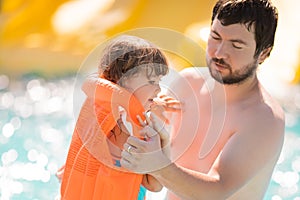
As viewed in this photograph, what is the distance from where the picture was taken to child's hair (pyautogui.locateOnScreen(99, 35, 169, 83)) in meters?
2.15

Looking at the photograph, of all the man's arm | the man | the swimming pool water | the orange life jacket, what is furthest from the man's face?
the swimming pool water

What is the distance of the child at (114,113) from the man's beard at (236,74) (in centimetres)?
54

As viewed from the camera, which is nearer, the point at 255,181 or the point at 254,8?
the point at 254,8

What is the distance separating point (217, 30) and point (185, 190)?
64 centimetres

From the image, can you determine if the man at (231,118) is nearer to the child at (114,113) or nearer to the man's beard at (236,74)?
the man's beard at (236,74)

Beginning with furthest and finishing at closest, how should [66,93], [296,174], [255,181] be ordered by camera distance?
[66,93] < [296,174] < [255,181]

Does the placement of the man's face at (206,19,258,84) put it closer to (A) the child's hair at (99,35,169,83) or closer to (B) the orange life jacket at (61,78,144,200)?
(A) the child's hair at (99,35,169,83)

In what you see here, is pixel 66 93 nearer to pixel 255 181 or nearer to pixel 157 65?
pixel 255 181

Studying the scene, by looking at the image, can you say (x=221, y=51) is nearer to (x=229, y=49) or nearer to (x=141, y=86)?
(x=229, y=49)

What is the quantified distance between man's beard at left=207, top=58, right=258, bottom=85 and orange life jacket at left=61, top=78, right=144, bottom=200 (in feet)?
2.02

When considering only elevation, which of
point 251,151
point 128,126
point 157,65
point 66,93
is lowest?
point 66,93

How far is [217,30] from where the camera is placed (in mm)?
2662

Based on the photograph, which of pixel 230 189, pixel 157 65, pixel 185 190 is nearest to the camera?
pixel 157 65

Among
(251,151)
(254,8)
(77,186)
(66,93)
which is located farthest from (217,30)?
(66,93)
